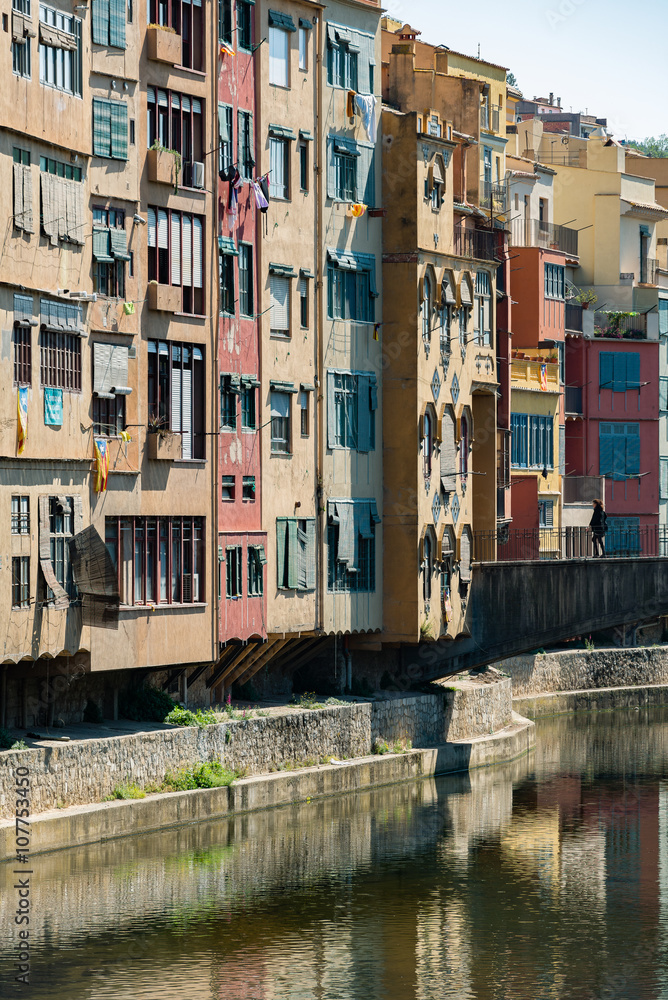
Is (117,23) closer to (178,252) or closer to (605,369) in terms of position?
(178,252)

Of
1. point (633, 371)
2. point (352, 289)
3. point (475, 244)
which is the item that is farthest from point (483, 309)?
point (633, 371)

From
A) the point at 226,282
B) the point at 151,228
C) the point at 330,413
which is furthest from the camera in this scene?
the point at 330,413

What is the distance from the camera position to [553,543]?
77438 mm

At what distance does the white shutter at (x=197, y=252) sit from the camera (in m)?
48.2

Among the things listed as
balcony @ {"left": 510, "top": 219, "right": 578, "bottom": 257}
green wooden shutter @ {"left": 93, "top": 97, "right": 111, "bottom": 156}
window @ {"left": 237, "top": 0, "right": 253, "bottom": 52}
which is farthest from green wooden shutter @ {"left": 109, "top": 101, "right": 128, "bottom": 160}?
balcony @ {"left": 510, "top": 219, "right": 578, "bottom": 257}

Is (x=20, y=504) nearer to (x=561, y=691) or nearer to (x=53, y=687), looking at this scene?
(x=53, y=687)

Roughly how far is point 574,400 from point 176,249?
40.2 meters

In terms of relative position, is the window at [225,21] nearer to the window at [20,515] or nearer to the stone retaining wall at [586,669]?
the window at [20,515]

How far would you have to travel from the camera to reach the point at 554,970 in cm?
3447

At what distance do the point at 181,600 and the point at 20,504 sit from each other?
23.3 feet

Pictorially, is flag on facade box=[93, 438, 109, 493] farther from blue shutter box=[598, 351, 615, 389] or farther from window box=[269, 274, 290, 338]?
blue shutter box=[598, 351, 615, 389]

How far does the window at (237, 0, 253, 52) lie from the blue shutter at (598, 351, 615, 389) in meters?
37.8

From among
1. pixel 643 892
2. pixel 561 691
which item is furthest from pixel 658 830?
pixel 561 691

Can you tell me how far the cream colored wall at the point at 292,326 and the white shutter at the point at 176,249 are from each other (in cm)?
406
